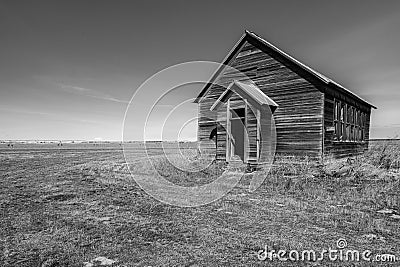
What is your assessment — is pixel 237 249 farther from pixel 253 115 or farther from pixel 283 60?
pixel 283 60

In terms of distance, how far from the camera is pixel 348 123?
18844mm

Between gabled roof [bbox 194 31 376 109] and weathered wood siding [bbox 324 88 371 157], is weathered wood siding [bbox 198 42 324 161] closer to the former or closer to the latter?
gabled roof [bbox 194 31 376 109]

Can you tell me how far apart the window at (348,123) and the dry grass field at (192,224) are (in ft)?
22.4

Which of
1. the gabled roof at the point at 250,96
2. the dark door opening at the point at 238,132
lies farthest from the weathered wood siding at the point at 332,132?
the dark door opening at the point at 238,132

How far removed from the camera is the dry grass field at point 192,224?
14.3ft

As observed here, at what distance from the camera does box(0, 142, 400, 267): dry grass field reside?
4.37 meters

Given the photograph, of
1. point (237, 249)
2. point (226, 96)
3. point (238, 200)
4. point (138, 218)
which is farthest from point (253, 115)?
point (237, 249)

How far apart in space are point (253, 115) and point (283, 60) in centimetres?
424

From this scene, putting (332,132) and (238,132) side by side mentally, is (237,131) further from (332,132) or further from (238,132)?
(332,132)

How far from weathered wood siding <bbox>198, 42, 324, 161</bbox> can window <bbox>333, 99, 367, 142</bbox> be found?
7.99 feet

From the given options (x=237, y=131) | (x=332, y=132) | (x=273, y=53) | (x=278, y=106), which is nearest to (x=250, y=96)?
(x=278, y=106)
